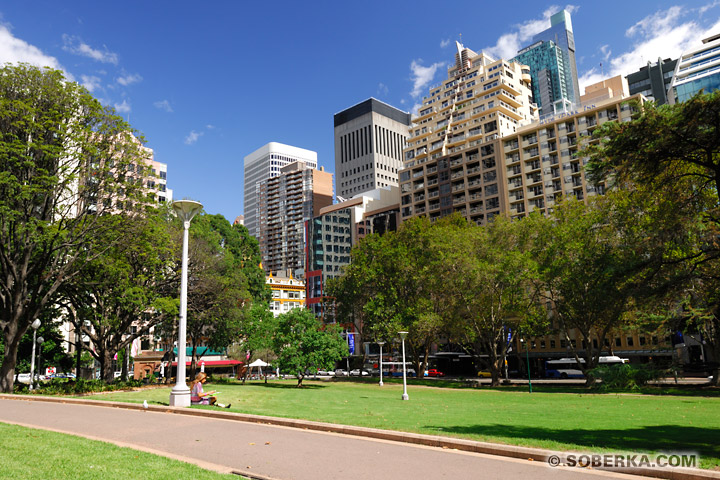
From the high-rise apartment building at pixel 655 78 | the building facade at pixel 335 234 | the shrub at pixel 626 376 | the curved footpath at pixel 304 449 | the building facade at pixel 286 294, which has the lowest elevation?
the shrub at pixel 626 376

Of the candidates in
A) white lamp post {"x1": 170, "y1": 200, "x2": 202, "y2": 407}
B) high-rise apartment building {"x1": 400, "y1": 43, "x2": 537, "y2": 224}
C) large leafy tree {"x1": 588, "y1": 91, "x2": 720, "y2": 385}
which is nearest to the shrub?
large leafy tree {"x1": 588, "y1": 91, "x2": 720, "y2": 385}

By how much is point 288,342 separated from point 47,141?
23678 millimetres

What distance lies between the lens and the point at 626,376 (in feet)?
110

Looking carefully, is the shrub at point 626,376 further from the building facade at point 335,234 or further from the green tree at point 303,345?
the building facade at point 335,234

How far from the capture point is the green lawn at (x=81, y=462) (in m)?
7.52

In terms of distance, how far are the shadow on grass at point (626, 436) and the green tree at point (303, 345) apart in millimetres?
29050

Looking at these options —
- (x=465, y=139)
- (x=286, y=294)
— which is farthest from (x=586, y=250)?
(x=286, y=294)

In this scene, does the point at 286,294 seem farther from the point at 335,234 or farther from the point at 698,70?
the point at 698,70

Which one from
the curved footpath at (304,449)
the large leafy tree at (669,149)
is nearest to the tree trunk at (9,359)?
the curved footpath at (304,449)

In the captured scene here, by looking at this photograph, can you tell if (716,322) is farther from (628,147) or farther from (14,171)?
(14,171)

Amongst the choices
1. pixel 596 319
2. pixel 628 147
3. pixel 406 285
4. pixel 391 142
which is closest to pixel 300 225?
pixel 391 142

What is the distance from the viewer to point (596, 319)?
40.3 metres

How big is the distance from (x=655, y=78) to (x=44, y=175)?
507ft

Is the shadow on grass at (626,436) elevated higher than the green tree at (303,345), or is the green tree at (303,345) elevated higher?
the green tree at (303,345)
